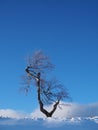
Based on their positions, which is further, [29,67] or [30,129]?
[29,67]

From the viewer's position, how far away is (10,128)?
38.7ft

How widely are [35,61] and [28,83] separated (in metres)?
2.49

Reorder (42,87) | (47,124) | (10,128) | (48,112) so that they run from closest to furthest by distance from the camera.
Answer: (10,128), (47,124), (48,112), (42,87)

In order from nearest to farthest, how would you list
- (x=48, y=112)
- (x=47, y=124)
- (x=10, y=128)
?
(x=10, y=128), (x=47, y=124), (x=48, y=112)

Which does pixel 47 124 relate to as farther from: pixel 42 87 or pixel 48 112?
pixel 42 87

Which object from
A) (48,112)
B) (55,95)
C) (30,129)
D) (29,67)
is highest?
(29,67)

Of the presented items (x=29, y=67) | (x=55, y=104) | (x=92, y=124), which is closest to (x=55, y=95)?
(x=55, y=104)

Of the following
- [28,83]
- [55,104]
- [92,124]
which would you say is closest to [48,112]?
[55,104]

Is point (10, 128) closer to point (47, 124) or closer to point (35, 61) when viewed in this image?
point (47, 124)

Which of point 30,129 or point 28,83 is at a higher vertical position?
point 28,83

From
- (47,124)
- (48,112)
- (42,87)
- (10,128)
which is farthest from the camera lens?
(42,87)

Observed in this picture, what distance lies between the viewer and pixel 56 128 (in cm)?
1230

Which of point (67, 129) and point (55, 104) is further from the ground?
point (55, 104)

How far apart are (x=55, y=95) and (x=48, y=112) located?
3.39m
